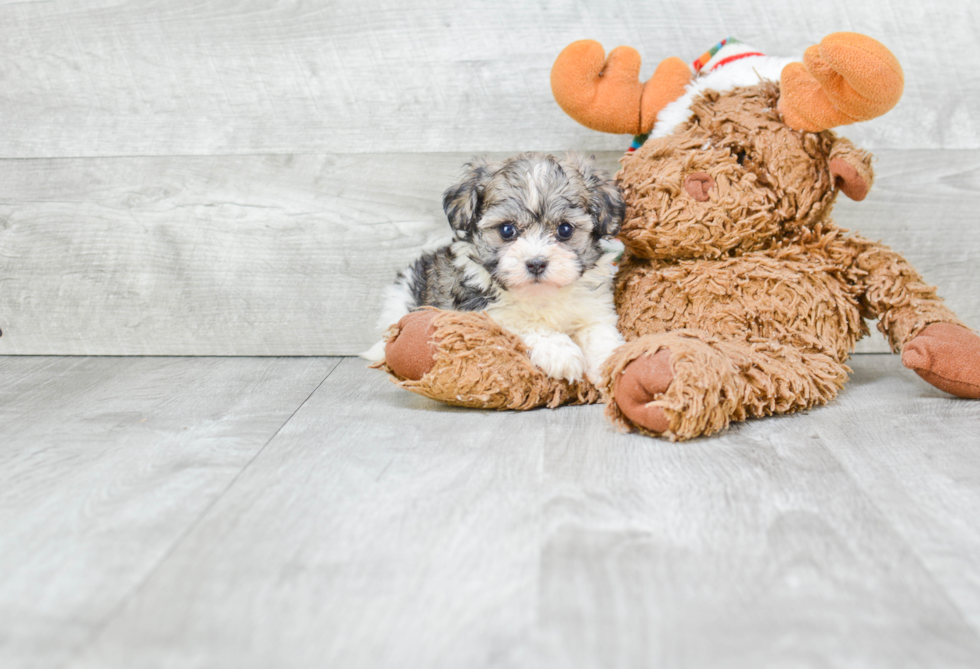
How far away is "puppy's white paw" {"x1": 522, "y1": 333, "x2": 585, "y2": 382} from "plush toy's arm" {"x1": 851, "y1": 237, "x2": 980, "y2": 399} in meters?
0.78

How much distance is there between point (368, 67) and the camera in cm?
236

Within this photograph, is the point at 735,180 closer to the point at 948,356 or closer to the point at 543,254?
the point at 543,254

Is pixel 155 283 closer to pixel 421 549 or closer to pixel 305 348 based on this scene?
pixel 305 348

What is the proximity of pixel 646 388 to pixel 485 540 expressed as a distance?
545 mm

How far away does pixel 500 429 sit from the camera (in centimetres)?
174

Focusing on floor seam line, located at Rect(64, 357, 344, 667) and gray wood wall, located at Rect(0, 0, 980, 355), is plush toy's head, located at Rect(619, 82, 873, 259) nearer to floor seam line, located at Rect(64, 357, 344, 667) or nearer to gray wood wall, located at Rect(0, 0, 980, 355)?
gray wood wall, located at Rect(0, 0, 980, 355)

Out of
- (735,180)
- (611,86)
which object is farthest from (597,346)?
(611,86)

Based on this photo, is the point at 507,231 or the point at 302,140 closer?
the point at 507,231

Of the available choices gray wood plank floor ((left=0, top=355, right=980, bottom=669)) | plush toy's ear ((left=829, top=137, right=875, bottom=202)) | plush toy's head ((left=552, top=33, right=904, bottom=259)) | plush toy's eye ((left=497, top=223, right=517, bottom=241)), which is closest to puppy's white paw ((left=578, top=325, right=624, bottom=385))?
gray wood plank floor ((left=0, top=355, right=980, bottom=669))

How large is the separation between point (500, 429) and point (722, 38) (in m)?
1.42

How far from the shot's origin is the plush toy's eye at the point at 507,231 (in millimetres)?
1831

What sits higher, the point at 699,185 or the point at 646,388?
the point at 699,185

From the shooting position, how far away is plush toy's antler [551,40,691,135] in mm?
1950

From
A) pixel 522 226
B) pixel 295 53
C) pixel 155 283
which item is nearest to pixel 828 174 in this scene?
pixel 522 226
